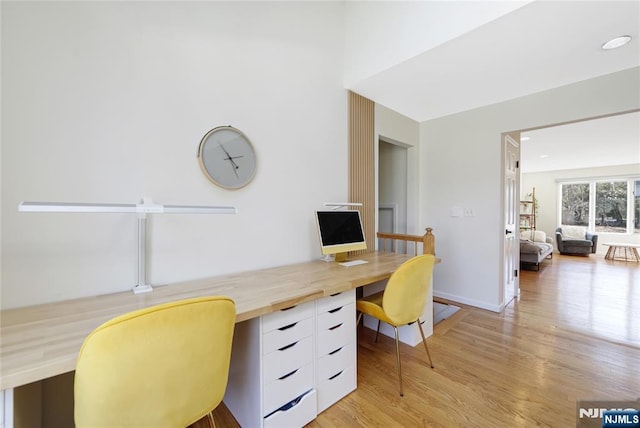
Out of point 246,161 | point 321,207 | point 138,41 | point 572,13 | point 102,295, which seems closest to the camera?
point 102,295

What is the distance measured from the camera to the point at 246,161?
6.07ft

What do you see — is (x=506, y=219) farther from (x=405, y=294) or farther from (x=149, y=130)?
(x=149, y=130)

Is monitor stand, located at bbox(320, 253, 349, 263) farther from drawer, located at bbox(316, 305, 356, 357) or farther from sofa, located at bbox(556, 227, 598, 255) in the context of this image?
sofa, located at bbox(556, 227, 598, 255)

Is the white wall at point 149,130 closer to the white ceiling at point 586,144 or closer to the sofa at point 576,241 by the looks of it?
the white ceiling at point 586,144

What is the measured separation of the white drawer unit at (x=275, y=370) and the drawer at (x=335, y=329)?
0.07 meters

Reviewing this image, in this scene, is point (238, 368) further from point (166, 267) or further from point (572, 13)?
point (572, 13)

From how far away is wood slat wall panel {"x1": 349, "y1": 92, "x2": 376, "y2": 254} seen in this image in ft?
8.62

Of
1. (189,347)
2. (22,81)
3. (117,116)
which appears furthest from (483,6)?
(22,81)

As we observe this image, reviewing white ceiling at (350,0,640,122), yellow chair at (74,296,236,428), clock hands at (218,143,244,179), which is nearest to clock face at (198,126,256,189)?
clock hands at (218,143,244,179)

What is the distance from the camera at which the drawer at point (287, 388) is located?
128 centimetres

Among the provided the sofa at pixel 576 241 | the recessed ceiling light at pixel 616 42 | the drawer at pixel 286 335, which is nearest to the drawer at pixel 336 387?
the drawer at pixel 286 335

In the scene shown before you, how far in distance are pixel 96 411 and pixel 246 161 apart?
1.46 meters

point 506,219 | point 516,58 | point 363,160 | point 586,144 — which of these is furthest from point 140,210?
point 586,144

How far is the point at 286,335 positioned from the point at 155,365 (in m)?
0.66
